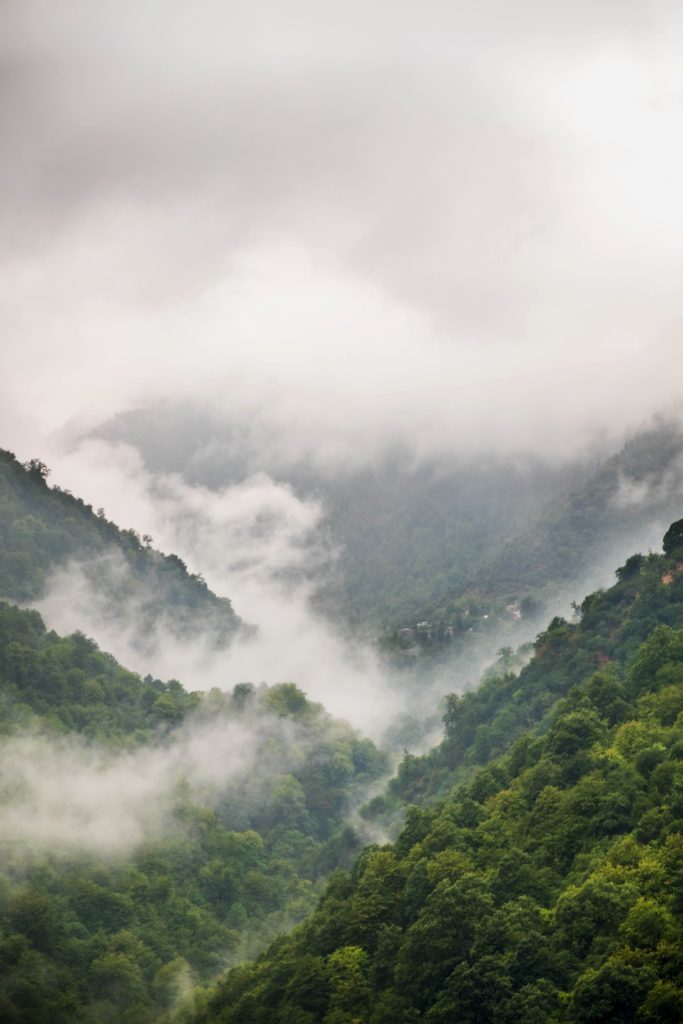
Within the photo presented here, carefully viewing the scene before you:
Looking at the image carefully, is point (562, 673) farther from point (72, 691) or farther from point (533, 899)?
point (72, 691)

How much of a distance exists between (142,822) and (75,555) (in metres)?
57.4

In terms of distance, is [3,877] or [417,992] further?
[3,877]

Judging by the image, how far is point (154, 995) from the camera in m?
100

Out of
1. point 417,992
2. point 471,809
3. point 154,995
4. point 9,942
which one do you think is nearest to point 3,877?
point 9,942

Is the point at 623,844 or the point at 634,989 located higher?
the point at 623,844

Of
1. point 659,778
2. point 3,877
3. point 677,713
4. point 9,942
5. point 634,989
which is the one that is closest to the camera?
point 634,989

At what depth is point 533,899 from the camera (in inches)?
2749

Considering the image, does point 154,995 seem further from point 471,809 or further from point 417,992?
point 417,992

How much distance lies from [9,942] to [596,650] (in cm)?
5310

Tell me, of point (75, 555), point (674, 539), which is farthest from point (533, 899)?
point (75, 555)

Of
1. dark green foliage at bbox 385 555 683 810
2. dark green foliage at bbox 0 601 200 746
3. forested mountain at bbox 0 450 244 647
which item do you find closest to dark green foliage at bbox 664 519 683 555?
dark green foliage at bbox 385 555 683 810

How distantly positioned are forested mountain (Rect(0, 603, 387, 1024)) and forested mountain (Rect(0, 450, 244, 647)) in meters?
14.4

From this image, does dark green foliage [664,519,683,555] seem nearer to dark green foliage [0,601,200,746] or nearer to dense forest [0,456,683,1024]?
dense forest [0,456,683,1024]

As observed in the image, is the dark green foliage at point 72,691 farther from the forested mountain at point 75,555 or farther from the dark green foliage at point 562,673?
the dark green foliage at point 562,673
